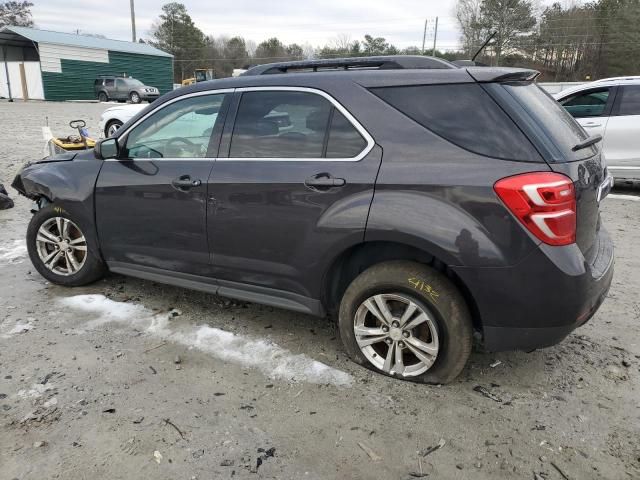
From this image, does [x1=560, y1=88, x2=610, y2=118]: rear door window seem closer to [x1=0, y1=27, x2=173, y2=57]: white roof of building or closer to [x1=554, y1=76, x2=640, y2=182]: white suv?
[x1=554, y1=76, x2=640, y2=182]: white suv

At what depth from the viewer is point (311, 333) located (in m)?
3.60

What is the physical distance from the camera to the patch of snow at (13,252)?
5.03 meters

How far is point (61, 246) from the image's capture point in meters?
4.22

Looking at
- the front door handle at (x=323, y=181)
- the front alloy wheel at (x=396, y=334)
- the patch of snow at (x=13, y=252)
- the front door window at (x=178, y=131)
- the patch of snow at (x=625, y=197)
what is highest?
the front door window at (x=178, y=131)

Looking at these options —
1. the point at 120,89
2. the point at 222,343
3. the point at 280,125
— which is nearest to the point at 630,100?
the point at 280,125

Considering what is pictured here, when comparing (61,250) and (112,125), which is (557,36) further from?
(61,250)

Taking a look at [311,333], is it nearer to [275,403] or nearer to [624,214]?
[275,403]

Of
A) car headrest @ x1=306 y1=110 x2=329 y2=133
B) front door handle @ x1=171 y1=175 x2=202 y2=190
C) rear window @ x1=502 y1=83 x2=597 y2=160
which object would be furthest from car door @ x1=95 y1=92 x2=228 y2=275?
rear window @ x1=502 y1=83 x2=597 y2=160

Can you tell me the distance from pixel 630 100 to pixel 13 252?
8.78 m

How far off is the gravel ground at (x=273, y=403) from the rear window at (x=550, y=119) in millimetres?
1380

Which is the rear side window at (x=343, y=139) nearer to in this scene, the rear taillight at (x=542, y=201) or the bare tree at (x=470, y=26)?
the rear taillight at (x=542, y=201)

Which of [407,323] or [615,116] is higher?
[615,116]

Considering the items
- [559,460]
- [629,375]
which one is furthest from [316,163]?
[629,375]

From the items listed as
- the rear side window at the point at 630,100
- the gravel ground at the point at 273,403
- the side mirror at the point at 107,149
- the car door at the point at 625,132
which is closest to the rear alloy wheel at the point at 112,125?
the side mirror at the point at 107,149
